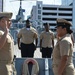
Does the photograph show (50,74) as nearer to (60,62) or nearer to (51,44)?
(51,44)

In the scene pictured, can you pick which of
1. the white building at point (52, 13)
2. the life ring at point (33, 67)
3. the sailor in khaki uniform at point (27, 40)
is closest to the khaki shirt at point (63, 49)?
the life ring at point (33, 67)

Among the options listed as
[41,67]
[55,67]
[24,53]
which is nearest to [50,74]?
[41,67]

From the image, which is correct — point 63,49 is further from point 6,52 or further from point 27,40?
point 27,40

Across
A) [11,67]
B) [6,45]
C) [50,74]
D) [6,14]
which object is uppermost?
[6,14]

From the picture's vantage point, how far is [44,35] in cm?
1076

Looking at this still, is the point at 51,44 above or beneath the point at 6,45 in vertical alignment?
beneath

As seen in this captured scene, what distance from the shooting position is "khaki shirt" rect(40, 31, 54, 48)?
35.2ft

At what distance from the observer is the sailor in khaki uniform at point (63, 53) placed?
15.1ft

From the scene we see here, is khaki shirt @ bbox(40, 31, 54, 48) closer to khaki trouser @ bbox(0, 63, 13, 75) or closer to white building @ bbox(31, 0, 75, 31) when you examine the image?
khaki trouser @ bbox(0, 63, 13, 75)

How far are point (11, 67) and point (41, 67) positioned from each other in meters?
3.77

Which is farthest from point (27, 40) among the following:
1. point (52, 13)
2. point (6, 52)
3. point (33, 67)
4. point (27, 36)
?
point (52, 13)

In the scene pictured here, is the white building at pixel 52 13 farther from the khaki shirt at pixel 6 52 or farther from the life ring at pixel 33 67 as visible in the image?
the khaki shirt at pixel 6 52

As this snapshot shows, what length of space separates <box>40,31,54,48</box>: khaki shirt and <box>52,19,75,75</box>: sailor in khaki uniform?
5.90 metres

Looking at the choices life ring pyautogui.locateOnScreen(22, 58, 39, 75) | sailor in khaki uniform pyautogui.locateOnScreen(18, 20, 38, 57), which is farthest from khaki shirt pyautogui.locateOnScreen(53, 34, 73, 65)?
sailor in khaki uniform pyautogui.locateOnScreen(18, 20, 38, 57)
